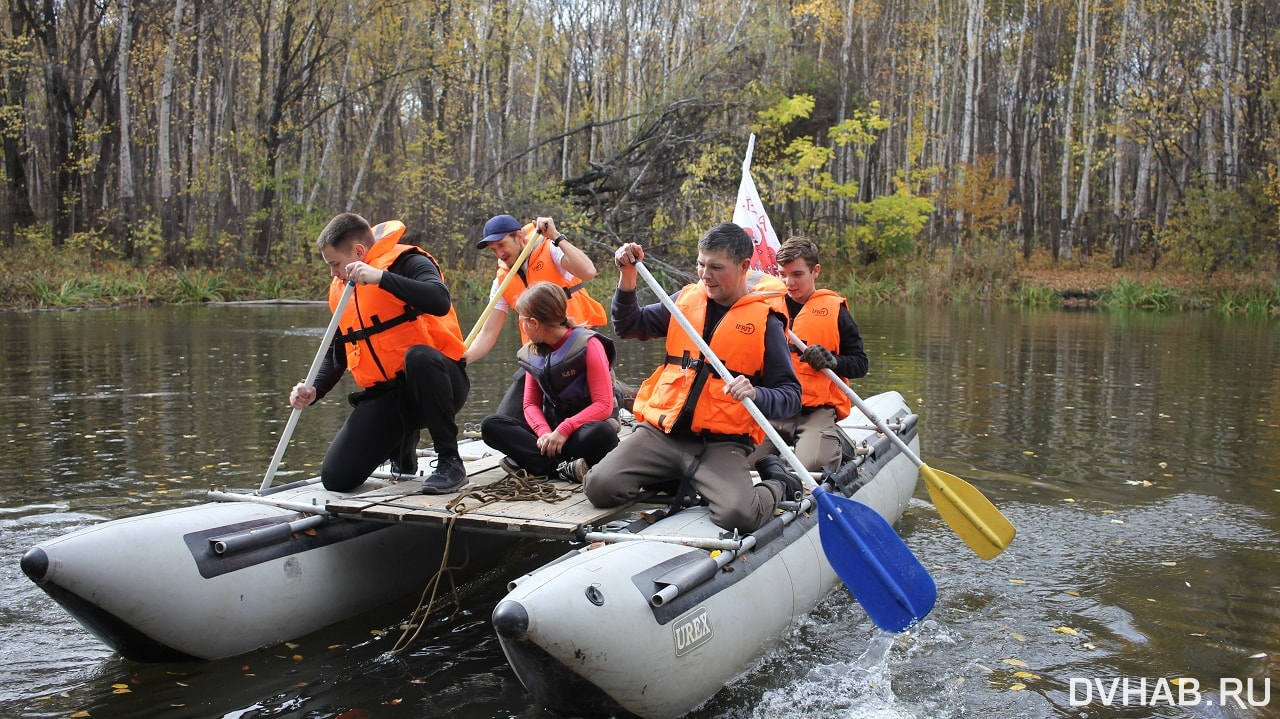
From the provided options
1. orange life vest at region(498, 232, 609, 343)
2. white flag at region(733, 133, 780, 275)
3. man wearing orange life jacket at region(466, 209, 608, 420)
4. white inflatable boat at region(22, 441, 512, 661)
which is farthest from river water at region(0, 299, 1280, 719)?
white flag at region(733, 133, 780, 275)

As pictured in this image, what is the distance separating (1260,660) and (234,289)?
80.8 ft

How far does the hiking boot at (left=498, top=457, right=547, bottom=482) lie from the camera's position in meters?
5.81

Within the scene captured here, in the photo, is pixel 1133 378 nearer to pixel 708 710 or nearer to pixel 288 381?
pixel 288 381

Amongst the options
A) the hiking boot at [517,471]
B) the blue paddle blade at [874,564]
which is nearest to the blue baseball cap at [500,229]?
the hiking boot at [517,471]

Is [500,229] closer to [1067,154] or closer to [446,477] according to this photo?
[446,477]

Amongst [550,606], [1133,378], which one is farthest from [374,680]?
[1133,378]

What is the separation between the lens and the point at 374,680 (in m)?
4.67

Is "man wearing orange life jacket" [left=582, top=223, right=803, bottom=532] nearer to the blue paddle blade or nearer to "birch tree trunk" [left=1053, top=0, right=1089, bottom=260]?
the blue paddle blade

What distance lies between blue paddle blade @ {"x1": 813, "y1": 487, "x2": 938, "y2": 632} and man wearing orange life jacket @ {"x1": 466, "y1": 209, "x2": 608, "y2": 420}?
2.02m

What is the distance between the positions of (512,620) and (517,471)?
2139mm

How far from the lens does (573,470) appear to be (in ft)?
19.1

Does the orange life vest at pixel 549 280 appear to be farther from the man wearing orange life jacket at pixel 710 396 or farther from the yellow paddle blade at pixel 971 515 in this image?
the yellow paddle blade at pixel 971 515

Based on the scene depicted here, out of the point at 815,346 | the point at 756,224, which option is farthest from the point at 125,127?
the point at 815,346

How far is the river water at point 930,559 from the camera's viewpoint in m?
4.56
